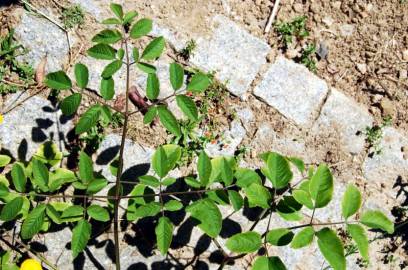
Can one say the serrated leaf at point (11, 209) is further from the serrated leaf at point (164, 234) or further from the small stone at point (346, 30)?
the small stone at point (346, 30)

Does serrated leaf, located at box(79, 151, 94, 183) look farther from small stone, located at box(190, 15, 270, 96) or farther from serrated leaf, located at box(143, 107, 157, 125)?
small stone, located at box(190, 15, 270, 96)

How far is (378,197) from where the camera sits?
127 inches

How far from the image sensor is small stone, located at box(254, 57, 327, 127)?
3281 millimetres

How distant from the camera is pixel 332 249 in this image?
195cm

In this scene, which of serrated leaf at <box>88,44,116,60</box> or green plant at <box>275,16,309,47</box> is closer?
serrated leaf at <box>88,44,116,60</box>

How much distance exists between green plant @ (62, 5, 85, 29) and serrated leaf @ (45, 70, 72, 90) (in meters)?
1.01

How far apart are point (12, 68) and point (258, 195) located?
182 centimetres

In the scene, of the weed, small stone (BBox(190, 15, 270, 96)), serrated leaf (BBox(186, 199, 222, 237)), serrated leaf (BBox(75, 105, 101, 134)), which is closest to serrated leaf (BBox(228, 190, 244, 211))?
serrated leaf (BBox(186, 199, 222, 237))

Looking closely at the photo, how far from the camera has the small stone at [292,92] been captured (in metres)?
3.28

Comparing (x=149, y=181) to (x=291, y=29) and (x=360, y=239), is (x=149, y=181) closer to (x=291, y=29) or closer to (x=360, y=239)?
(x=360, y=239)

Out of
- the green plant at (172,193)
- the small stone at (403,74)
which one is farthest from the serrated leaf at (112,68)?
the small stone at (403,74)

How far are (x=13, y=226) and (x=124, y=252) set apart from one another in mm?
674

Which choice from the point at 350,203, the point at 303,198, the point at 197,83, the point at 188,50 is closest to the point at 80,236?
the point at 197,83

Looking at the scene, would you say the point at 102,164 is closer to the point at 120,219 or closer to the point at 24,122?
the point at 120,219
